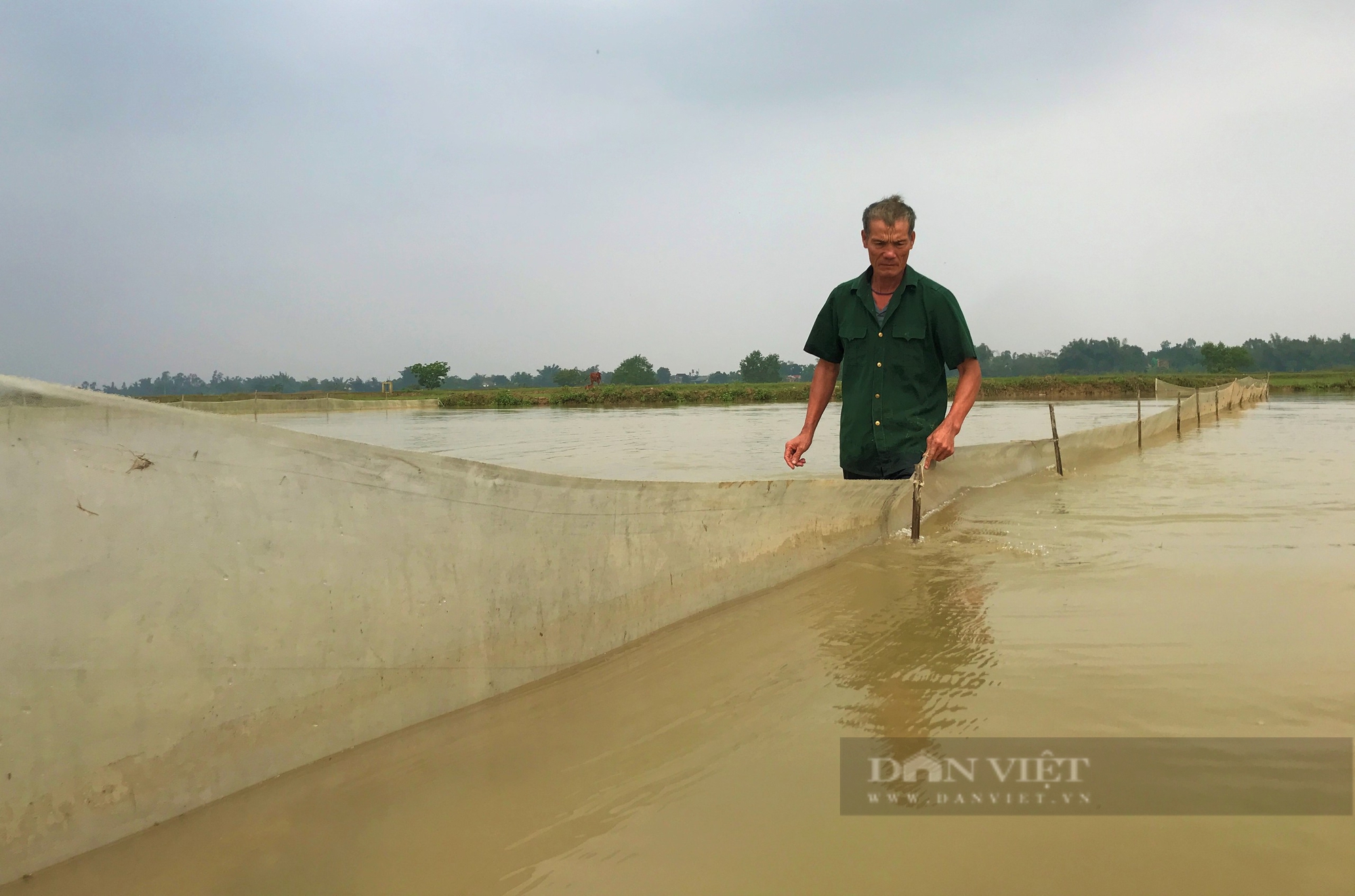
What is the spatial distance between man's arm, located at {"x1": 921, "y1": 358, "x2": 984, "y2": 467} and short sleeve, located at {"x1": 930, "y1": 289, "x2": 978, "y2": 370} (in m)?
0.07

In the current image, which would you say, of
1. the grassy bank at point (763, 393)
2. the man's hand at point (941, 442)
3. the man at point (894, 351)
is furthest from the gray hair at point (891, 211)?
the grassy bank at point (763, 393)

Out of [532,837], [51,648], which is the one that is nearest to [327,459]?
[51,648]

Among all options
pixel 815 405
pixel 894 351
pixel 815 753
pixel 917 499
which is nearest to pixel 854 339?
pixel 894 351

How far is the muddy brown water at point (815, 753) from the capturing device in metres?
1.36

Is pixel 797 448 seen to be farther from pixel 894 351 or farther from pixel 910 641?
pixel 910 641

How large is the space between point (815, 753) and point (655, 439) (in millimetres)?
14212

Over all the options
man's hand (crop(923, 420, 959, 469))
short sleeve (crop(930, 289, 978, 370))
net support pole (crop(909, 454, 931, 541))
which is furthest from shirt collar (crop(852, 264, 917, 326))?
net support pole (crop(909, 454, 931, 541))

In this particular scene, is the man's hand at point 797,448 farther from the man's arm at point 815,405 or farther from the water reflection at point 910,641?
the water reflection at point 910,641

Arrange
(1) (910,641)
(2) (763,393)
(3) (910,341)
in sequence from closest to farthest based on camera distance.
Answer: (1) (910,641), (3) (910,341), (2) (763,393)

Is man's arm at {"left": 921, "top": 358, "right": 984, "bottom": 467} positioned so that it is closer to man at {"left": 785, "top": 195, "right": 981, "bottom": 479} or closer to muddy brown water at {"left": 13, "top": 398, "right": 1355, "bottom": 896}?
man at {"left": 785, "top": 195, "right": 981, "bottom": 479}

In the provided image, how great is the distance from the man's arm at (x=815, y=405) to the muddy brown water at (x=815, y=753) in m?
0.67

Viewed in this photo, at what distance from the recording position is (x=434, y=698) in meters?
1.96

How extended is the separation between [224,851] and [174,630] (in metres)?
0.43

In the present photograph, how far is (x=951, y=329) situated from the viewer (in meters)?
3.38
